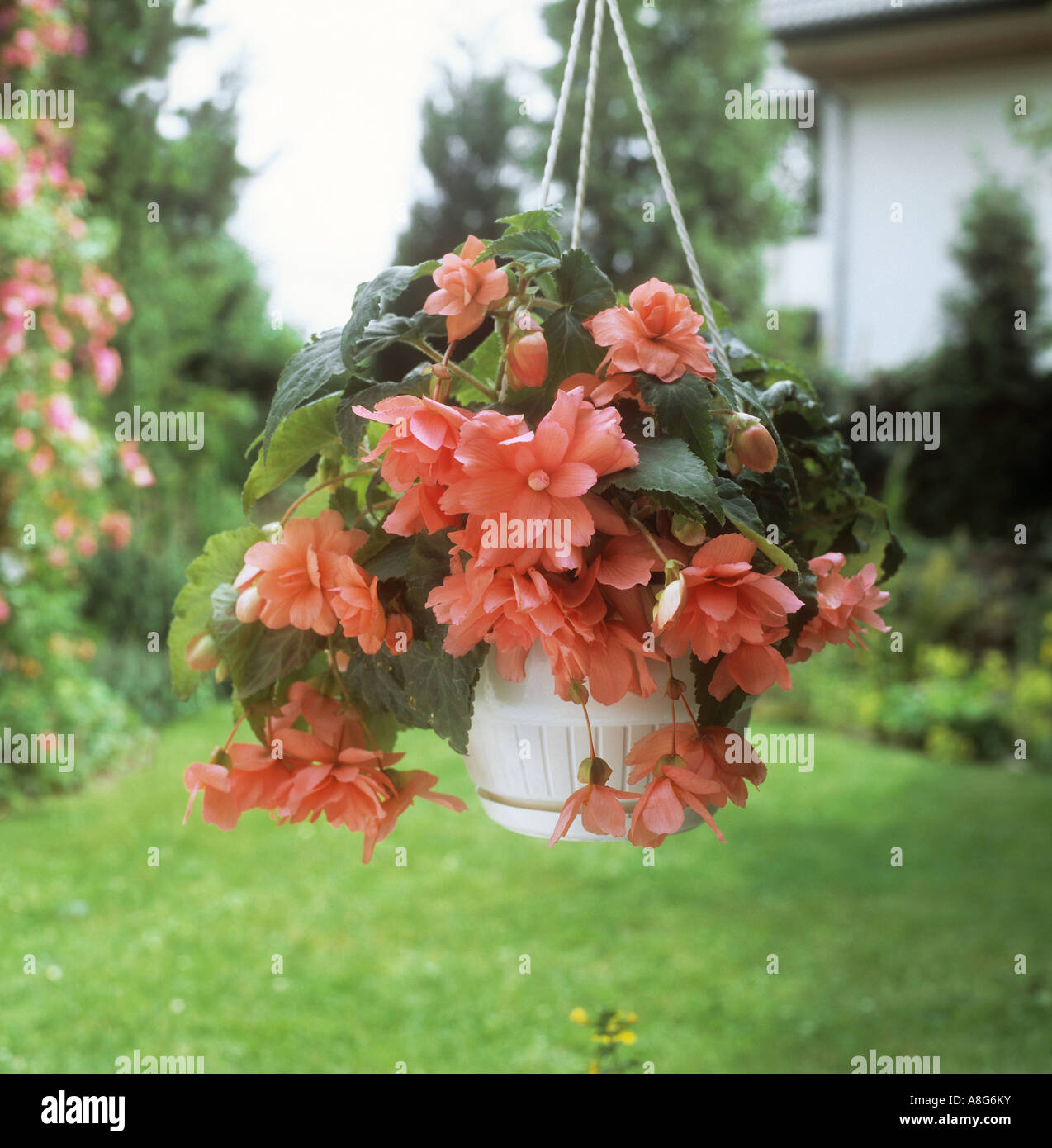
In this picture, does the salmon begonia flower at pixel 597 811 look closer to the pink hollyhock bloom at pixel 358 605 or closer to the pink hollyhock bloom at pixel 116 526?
the pink hollyhock bloom at pixel 358 605

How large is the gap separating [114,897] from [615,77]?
6351 mm

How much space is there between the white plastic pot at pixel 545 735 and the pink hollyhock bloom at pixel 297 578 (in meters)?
0.16

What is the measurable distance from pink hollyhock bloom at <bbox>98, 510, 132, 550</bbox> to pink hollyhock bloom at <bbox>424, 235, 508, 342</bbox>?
347 centimetres

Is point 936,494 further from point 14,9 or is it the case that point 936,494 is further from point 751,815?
point 14,9

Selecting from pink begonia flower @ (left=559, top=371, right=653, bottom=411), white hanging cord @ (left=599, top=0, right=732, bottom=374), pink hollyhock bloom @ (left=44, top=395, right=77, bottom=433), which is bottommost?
pink begonia flower @ (left=559, top=371, right=653, bottom=411)

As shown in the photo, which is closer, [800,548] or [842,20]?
[800,548]

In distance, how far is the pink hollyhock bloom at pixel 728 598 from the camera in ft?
2.27

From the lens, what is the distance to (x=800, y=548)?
3.37 feet

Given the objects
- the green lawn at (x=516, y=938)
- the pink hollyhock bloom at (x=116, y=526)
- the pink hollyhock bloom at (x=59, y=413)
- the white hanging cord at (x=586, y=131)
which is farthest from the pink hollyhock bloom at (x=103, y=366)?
the white hanging cord at (x=586, y=131)

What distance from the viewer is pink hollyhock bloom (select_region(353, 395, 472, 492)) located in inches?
27.4

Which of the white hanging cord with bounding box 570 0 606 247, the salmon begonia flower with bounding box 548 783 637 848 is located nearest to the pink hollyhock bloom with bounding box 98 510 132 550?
the white hanging cord with bounding box 570 0 606 247

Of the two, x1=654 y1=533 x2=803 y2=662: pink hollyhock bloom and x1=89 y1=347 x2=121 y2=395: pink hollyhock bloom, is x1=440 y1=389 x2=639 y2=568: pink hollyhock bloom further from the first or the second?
x1=89 y1=347 x2=121 y2=395: pink hollyhock bloom
